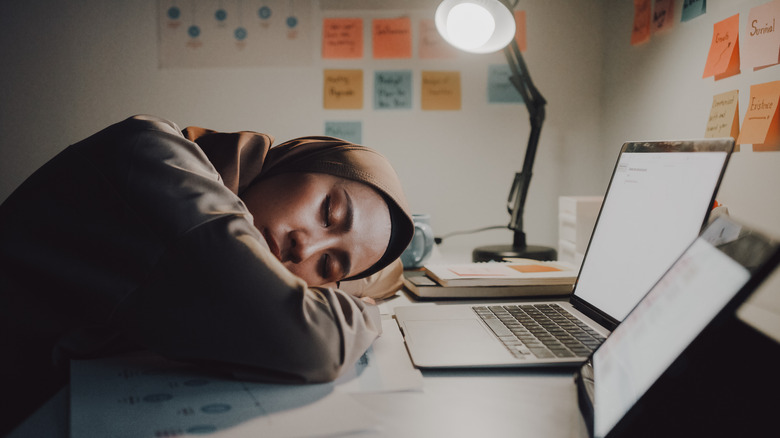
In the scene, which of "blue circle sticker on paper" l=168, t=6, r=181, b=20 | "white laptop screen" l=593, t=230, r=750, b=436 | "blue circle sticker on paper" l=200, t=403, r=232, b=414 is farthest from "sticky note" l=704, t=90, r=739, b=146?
"blue circle sticker on paper" l=168, t=6, r=181, b=20

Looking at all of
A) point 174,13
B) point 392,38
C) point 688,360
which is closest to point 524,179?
point 392,38

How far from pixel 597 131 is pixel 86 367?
1395mm

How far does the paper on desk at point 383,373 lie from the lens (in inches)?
20.2

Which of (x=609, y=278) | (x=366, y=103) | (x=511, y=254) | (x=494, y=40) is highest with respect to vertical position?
(x=494, y=40)

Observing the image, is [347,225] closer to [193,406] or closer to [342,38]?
[193,406]

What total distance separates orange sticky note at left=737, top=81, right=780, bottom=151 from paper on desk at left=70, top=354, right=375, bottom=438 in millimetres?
761

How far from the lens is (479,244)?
5.10ft

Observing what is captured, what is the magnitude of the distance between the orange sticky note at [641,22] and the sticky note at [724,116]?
0.34 meters

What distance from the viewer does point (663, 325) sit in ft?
1.37

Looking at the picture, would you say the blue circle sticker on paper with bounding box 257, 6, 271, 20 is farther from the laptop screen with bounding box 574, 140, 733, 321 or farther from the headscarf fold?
the laptop screen with bounding box 574, 140, 733, 321

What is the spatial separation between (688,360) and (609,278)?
14.8 inches

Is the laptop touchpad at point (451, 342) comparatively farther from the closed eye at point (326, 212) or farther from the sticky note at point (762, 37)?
the sticky note at point (762, 37)

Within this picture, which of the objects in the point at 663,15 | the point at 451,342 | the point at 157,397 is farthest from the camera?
the point at 663,15

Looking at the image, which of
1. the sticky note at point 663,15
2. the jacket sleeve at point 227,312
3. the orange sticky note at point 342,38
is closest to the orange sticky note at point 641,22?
the sticky note at point 663,15
